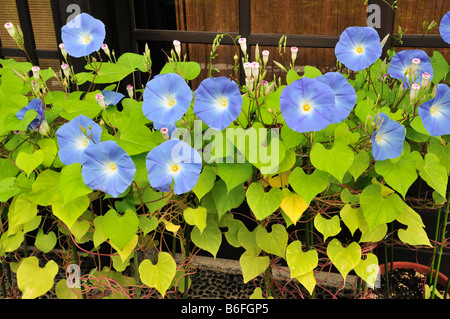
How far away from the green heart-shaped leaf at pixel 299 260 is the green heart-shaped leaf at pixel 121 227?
48 centimetres

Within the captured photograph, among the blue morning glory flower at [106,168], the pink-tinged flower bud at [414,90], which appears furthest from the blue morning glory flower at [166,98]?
the pink-tinged flower bud at [414,90]

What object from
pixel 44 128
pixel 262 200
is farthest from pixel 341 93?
pixel 44 128

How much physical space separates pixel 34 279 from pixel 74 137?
0.52 metres

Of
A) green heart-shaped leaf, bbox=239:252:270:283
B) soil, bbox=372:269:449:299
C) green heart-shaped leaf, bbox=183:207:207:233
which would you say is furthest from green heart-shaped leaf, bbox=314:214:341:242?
soil, bbox=372:269:449:299

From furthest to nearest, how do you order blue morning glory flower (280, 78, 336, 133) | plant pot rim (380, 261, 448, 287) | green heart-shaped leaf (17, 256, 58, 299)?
plant pot rim (380, 261, 448, 287), green heart-shaped leaf (17, 256, 58, 299), blue morning glory flower (280, 78, 336, 133)

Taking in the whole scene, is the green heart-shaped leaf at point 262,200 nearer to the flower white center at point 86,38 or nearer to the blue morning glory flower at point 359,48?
the blue morning glory flower at point 359,48

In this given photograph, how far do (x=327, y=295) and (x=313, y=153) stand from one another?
3.57 feet

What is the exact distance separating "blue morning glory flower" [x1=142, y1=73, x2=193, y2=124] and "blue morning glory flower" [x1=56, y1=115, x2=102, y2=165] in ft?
0.49

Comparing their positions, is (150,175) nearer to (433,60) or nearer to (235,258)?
(433,60)

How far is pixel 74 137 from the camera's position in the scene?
1166 millimetres

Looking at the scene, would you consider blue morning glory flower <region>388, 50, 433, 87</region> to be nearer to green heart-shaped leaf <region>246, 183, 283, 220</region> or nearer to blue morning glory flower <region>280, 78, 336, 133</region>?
blue morning glory flower <region>280, 78, 336, 133</region>

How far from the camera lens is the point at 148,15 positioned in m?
1.96

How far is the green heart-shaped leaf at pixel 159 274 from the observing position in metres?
1.30

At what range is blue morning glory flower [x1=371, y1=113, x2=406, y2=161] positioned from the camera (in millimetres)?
1077
